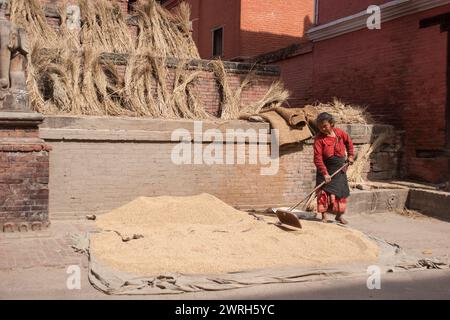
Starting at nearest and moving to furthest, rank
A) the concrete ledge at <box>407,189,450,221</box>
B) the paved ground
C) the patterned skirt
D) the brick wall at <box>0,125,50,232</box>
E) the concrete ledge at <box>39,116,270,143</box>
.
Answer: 1. the paved ground
2. the brick wall at <box>0,125,50,232</box>
3. the concrete ledge at <box>39,116,270,143</box>
4. the patterned skirt
5. the concrete ledge at <box>407,189,450,221</box>

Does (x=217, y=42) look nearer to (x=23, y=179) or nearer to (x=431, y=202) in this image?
(x=431, y=202)

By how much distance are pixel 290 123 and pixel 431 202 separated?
270 centimetres

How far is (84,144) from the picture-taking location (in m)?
7.31

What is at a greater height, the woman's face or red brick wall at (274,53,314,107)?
red brick wall at (274,53,314,107)

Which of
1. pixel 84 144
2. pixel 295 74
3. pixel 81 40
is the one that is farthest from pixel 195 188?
pixel 295 74

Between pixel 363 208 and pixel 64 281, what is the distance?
5.44m

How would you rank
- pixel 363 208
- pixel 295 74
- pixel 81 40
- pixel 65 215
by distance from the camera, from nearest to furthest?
pixel 65 215 < pixel 363 208 < pixel 81 40 < pixel 295 74

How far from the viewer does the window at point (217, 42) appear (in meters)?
17.2

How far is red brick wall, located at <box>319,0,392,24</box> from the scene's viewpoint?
1142cm

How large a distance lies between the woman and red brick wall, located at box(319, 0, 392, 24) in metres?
4.83

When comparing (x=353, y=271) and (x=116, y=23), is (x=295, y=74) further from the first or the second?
(x=353, y=271)

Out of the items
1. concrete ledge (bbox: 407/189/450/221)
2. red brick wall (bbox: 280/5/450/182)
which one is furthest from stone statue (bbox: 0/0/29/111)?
red brick wall (bbox: 280/5/450/182)

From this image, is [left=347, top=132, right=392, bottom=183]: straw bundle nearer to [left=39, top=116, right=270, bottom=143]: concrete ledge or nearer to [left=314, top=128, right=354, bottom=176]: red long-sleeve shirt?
[left=314, top=128, right=354, bottom=176]: red long-sleeve shirt

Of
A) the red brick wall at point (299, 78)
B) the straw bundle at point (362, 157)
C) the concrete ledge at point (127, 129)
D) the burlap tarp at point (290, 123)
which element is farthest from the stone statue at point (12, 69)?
the red brick wall at point (299, 78)
